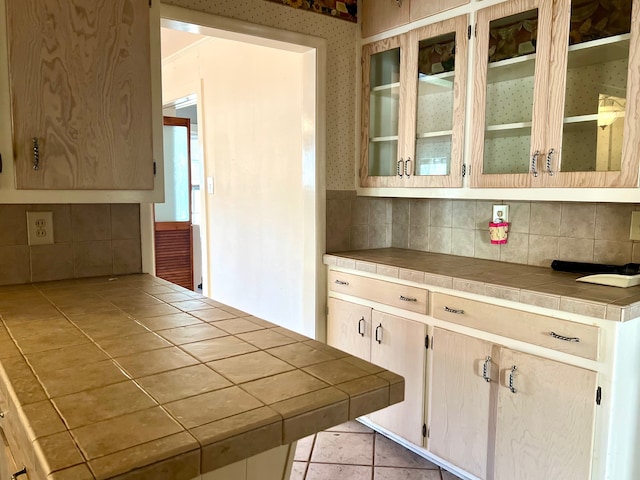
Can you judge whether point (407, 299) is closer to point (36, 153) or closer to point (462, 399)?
point (462, 399)

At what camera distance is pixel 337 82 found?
2652 mm

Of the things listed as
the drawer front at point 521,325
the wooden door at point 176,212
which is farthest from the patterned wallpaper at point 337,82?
the wooden door at point 176,212

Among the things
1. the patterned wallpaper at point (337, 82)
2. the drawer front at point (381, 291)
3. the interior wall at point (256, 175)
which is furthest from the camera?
the interior wall at point (256, 175)

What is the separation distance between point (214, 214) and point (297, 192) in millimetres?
1205

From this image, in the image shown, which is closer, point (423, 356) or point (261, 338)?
point (261, 338)

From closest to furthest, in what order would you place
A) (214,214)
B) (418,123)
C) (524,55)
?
(524,55)
(418,123)
(214,214)

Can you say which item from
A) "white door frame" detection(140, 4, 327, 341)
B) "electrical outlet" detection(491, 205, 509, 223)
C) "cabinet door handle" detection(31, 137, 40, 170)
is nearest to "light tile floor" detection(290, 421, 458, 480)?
"white door frame" detection(140, 4, 327, 341)

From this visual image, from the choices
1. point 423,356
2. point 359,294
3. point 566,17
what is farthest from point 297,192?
point 566,17

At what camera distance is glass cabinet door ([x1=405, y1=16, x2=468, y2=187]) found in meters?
2.22

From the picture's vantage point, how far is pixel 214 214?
3.89 m

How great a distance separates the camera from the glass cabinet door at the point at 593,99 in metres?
1.68

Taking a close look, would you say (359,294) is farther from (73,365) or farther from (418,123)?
(73,365)

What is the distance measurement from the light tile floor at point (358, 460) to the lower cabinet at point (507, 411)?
16 centimetres

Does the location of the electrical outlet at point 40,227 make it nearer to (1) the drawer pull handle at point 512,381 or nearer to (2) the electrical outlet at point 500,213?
(1) the drawer pull handle at point 512,381
